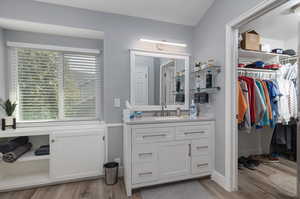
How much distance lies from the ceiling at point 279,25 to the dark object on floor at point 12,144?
145 inches

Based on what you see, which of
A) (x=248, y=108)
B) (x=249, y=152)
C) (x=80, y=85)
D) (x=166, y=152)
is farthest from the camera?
(x=249, y=152)

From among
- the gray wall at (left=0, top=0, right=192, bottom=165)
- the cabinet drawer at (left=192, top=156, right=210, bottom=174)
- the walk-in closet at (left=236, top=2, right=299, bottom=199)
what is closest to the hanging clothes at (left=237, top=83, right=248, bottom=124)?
the walk-in closet at (left=236, top=2, right=299, bottom=199)

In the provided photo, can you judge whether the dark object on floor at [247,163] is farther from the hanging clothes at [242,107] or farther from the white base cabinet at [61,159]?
the white base cabinet at [61,159]

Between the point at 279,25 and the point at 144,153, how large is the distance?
3.25 m

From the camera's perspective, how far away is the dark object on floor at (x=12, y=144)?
1.73 meters

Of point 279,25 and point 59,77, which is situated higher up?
point 279,25

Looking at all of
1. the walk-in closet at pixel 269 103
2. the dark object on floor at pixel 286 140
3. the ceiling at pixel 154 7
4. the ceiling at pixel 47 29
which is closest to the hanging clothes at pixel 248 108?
the walk-in closet at pixel 269 103

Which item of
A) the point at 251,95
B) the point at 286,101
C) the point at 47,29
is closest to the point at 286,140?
the point at 286,101

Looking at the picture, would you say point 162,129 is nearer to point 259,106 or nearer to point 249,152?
point 259,106

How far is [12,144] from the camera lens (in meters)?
1.81

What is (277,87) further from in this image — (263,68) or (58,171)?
(58,171)

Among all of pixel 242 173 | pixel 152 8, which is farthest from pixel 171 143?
pixel 152 8

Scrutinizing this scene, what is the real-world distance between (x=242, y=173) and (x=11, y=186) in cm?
329

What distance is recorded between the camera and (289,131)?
2609mm
